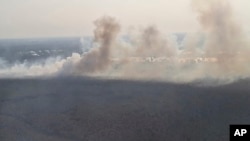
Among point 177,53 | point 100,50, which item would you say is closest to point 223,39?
point 177,53

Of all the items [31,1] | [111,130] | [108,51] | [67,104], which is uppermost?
[31,1]

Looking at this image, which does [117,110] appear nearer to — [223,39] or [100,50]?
[100,50]

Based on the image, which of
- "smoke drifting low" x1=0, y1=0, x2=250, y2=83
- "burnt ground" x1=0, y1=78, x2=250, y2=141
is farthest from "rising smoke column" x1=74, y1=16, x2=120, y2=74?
"burnt ground" x1=0, y1=78, x2=250, y2=141

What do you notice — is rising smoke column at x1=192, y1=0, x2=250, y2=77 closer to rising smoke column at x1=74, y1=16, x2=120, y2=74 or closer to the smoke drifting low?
the smoke drifting low

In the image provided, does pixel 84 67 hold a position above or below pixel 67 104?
above

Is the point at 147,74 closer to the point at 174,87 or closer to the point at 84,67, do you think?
the point at 174,87

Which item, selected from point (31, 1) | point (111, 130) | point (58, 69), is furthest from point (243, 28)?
point (31, 1)
